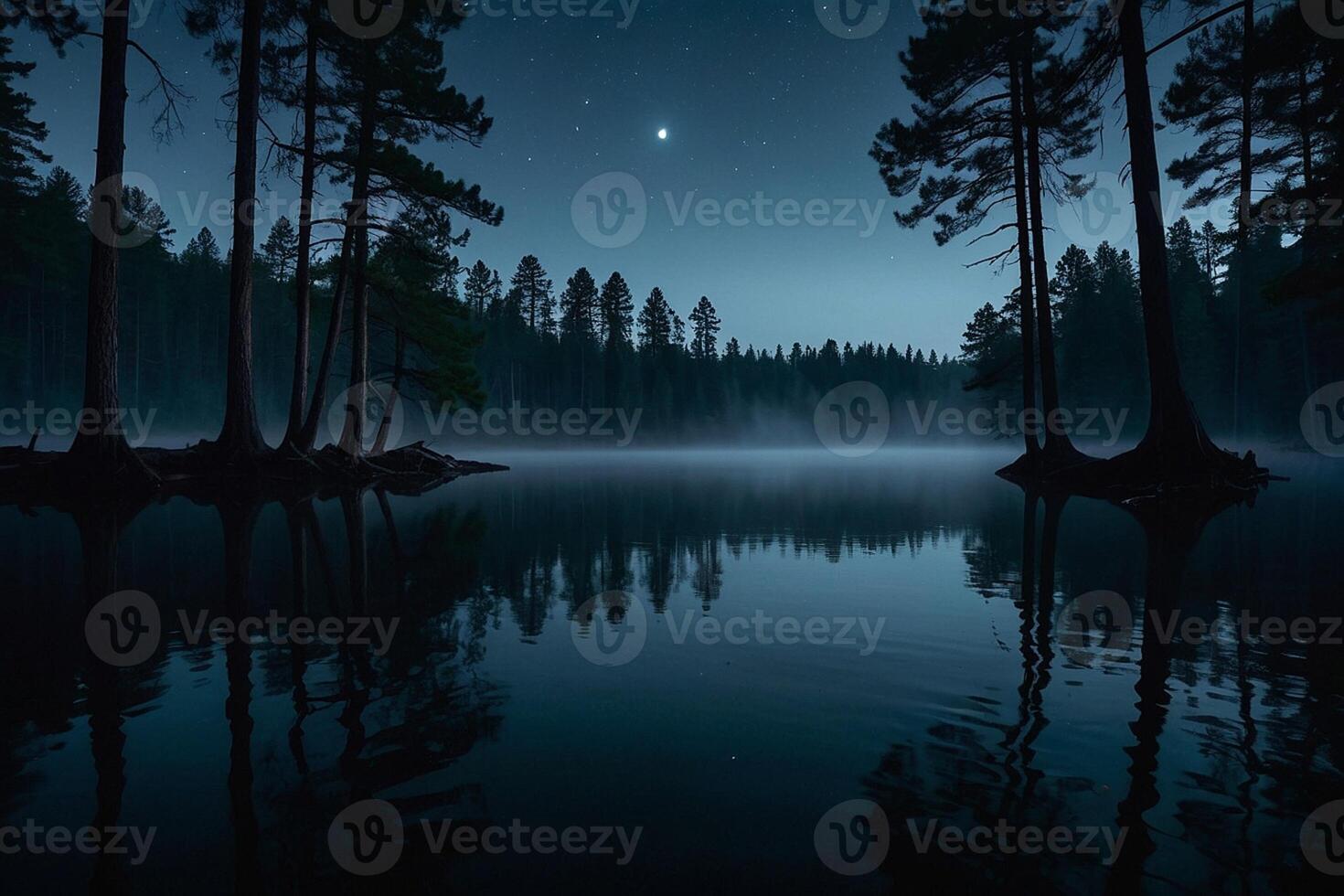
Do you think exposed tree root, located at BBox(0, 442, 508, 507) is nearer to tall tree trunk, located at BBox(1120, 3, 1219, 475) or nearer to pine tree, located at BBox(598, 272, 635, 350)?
tall tree trunk, located at BBox(1120, 3, 1219, 475)

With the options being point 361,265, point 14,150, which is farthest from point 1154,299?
point 14,150

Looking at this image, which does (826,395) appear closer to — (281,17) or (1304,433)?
(1304,433)

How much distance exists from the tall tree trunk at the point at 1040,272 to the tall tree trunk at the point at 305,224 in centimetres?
2026

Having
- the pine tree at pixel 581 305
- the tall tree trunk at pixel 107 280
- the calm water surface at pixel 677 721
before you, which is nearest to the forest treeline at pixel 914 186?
the tall tree trunk at pixel 107 280

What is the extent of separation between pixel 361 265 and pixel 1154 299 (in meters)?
21.6

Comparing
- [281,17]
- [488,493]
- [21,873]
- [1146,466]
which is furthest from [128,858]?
[281,17]

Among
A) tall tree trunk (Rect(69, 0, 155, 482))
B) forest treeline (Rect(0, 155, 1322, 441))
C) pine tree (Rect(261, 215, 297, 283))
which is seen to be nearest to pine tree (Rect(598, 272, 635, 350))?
forest treeline (Rect(0, 155, 1322, 441))

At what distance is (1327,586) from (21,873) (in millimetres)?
8859

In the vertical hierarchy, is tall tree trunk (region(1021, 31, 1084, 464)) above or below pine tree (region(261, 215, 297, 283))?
below

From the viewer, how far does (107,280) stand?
1196 centimetres

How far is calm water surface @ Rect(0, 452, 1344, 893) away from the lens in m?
1.97

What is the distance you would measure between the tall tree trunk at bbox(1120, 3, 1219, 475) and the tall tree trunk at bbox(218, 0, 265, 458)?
1991cm

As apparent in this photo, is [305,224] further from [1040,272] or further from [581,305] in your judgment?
[581,305]

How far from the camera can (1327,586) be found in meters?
5.64
